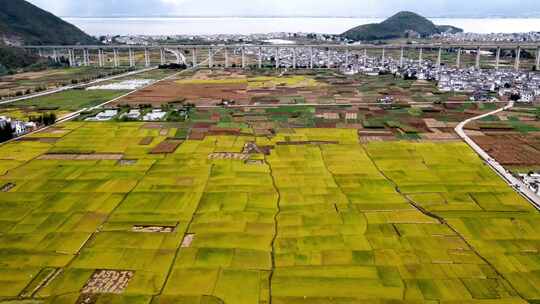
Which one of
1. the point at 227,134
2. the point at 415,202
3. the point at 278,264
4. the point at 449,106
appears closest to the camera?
the point at 278,264

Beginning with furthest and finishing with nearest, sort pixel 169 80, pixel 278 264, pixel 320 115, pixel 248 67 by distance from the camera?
pixel 248 67 < pixel 169 80 < pixel 320 115 < pixel 278 264

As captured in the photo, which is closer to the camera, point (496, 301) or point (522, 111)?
point (496, 301)

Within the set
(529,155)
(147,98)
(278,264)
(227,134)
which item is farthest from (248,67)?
(278,264)

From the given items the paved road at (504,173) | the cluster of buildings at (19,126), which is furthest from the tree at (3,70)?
the paved road at (504,173)

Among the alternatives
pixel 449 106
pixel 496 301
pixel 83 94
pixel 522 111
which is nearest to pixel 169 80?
pixel 83 94

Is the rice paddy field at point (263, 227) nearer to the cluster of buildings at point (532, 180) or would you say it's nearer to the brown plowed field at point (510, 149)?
the cluster of buildings at point (532, 180)

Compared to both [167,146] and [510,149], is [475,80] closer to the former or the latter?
[510,149]

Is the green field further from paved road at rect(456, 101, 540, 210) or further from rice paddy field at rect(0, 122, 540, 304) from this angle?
paved road at rect(456, 101, 540, 210)

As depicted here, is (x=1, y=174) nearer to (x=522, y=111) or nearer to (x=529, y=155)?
(x=529, y=155)

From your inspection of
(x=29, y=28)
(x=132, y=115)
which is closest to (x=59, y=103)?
(x=132, y=115)
